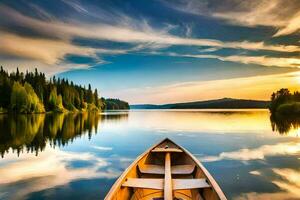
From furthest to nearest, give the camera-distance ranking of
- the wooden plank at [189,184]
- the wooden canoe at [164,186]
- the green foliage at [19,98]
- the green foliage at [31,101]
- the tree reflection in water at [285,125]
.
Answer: the green foliage at [31,101] → the green foliage at [19,98] → the tree reflection in water at [285,125] → the wooden plank at [189,184] → the wooden canoe at [164,186]

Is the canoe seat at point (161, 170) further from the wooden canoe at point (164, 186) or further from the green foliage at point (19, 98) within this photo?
the green foliage at point (19, 98)

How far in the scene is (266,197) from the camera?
404 inches

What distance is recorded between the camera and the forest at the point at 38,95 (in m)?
74.7

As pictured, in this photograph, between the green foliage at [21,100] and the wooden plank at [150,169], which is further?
the green foliage at [21,100]

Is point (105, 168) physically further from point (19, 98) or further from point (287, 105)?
point (19, 98)

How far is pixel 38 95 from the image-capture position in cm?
8975

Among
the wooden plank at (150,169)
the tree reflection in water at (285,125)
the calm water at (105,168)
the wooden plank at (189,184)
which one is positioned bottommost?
the calm water at (105,168)

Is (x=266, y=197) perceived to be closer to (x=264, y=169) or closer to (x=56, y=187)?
(x=264, y=169)

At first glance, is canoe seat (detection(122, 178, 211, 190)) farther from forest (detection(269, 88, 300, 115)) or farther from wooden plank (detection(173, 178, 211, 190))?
forest (detection(269, 88, 300, 115))

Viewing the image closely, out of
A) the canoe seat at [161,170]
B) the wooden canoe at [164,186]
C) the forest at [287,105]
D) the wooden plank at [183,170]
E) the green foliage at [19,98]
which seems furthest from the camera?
the green foliage at [19,98]

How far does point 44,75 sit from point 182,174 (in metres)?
108

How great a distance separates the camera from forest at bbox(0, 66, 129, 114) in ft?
245

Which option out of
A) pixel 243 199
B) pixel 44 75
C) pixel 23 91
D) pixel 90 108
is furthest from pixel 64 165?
pixel 90 108

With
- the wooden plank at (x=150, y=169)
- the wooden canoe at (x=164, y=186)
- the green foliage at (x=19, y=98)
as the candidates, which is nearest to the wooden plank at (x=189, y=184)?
the wooden canoe at (x=164, y=186)
